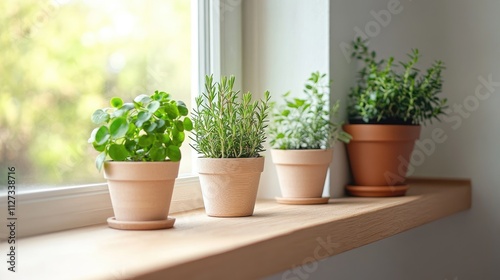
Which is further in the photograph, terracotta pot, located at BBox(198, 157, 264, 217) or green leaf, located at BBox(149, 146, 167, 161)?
terracotta pot, located at BBox(198, 157, 264, 217)

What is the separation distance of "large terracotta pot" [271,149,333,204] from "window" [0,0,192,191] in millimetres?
331

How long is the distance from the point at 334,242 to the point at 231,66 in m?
0.64

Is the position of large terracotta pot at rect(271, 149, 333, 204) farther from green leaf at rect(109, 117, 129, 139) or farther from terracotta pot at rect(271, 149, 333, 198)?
green leaf at rect(109, 117, 129, 139)

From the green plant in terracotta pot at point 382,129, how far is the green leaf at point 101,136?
81 centimetres

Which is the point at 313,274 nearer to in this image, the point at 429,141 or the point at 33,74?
the point at 429,141

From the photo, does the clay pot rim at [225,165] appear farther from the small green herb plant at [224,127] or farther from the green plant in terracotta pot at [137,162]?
the green plant in terracotta pot at [137,162]

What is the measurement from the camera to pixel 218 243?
1.07 metres

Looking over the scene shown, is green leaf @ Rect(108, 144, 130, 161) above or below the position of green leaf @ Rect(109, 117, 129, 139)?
below

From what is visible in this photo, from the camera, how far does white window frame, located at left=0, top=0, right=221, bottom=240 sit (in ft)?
3.95

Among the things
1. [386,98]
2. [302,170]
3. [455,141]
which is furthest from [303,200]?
[455,141]

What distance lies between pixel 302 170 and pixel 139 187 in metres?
0.53

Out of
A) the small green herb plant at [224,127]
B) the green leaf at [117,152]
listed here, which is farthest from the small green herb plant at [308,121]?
the green leaf at [117,152]

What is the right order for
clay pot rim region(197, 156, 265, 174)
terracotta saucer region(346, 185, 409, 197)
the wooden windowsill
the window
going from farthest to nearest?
terracotta saucer region(346, 185, 409, 197)
clay pot rim region(197, 156, 265, 174)
the window
the wooden windowsill


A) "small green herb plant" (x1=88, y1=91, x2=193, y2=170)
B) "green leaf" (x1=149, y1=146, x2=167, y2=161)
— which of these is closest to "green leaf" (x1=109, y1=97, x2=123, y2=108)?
"small green herb plant" (x1=88, y1=91, x2=193, y2=170)
